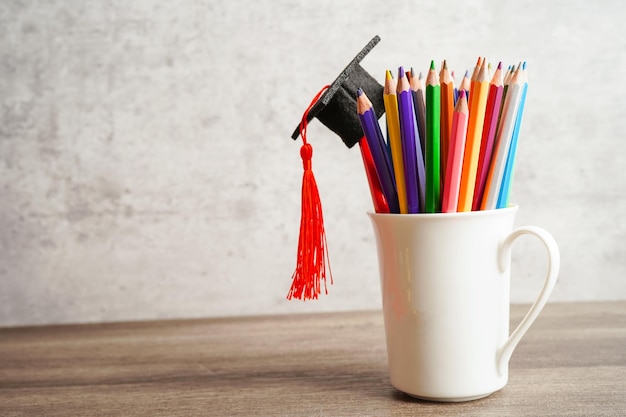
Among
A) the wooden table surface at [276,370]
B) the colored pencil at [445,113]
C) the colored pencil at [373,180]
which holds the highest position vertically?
the colored pencil at [445,113]

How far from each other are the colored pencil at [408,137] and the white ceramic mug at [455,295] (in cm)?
2

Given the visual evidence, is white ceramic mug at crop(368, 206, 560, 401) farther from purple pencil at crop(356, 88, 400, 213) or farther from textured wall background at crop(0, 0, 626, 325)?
textured wall background at crop(0, 0, 626, 325)

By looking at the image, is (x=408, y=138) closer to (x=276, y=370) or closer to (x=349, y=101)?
(x=349, y=101)

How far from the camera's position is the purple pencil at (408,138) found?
1.61 feet

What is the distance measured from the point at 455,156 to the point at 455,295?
4.4 inches

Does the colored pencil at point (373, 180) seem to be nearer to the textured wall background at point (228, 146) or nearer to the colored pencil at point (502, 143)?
the colored pencil at point (502, 143)

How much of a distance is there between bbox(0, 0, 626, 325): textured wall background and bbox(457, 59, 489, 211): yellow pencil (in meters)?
0.47

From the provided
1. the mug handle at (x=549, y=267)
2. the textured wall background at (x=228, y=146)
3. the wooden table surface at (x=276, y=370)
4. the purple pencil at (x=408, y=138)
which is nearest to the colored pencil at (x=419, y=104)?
the purple pencil at (x=408, y=138)

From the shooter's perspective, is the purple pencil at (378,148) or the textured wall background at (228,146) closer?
the purple pencil at (378,148)

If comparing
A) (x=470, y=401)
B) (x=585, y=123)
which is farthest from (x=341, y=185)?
(x=470, y=401)

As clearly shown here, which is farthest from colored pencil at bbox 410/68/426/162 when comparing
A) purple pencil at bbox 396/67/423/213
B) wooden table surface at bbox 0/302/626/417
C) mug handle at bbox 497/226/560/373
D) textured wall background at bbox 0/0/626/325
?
textured wall background at bbox 0/0/626/325

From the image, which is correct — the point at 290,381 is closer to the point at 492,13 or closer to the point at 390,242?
the point at 390,242

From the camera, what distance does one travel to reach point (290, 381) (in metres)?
0.62

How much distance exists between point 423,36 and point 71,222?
613 millimetres
